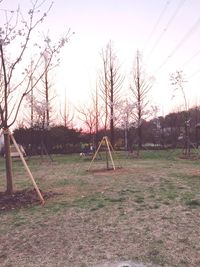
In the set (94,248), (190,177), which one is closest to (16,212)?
(94,248)

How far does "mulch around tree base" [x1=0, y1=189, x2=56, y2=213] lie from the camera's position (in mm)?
6962

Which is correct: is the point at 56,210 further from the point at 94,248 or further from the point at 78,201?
the point at 94,248

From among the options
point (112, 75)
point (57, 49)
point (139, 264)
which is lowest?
point (139, 264)

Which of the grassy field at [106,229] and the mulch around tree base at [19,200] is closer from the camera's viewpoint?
the grassy field at [106,229]

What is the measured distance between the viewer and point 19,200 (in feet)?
24.0

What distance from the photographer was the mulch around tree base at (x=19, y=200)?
6962 millimetres

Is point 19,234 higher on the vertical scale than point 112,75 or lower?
lower

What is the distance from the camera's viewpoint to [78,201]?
720 centimetres

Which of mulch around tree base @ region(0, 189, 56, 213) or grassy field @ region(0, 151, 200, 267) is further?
mulch around tree base @ region(0, 189, 56, 213)

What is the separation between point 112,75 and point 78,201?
2356 cm

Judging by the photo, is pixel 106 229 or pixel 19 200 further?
pixel 19 200

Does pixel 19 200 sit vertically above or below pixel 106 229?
above

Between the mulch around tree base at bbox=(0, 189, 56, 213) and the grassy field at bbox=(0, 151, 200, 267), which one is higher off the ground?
the mulch around tree base at bbox=(0, 189, 56, 213)

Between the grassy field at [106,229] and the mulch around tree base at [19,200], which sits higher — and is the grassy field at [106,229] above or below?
below
